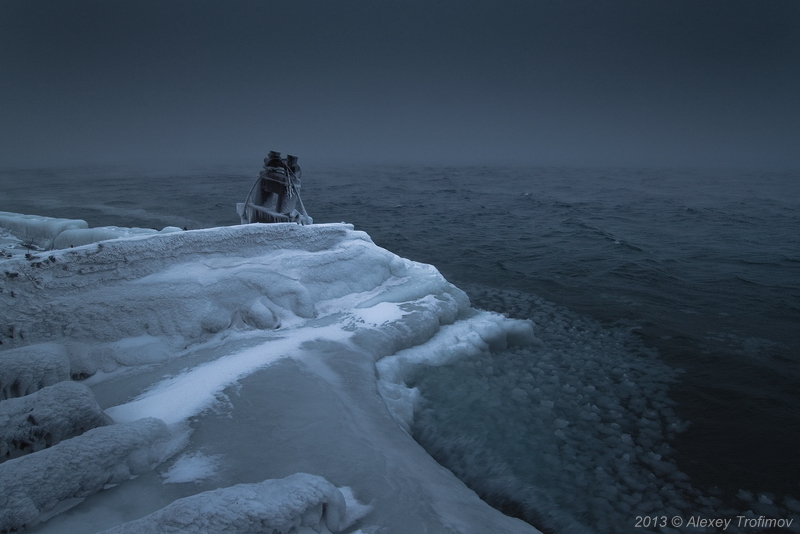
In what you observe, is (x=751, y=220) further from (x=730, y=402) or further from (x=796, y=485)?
(x=796, y=485)

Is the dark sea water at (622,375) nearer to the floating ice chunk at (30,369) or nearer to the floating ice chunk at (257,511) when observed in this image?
the floating ice chunk at (257,511)

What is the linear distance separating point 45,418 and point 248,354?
2.13m

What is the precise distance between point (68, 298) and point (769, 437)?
9.49m

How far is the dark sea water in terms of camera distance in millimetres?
4633

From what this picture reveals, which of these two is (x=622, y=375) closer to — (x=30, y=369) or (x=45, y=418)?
(x=45, y=418)

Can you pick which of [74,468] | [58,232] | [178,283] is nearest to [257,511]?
[74,468]

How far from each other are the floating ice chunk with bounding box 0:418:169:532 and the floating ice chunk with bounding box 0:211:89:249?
29.8 ft

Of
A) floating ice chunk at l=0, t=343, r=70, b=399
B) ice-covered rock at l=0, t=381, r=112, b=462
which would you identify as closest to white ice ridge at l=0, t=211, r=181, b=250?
floating ice chunk at l=0, t=343, r=70, b=399

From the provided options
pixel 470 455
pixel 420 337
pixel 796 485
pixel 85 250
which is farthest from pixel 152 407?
pixel 796 485

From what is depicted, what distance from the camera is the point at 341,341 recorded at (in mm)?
5879

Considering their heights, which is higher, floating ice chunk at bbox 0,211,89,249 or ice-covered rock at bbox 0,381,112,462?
floating ice chunk at bbox 0,211,89,249

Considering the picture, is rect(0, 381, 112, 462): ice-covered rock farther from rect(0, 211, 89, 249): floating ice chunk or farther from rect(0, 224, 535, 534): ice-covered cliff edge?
rect(0, 211, 89, 249): floating ice chunk

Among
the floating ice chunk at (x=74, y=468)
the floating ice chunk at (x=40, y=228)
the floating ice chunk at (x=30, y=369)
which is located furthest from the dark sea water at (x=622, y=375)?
the floating ice chunk at (x=40, y=228)

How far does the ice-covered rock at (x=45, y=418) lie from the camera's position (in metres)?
3.05
